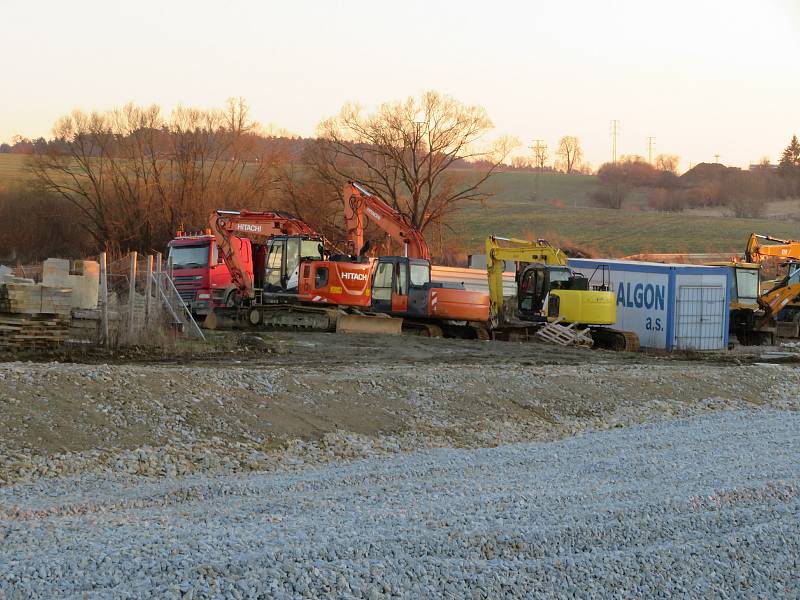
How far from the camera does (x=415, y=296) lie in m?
28.1

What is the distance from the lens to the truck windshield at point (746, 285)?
32.6 metres

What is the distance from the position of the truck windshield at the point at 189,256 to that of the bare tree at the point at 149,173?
25.9 metres

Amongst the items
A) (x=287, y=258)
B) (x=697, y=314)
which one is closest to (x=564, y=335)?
(x=697, y=314)

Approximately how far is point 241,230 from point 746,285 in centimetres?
1588

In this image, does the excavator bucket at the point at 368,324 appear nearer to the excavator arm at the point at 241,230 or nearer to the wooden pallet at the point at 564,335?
the excavator arm at the point at 241,230

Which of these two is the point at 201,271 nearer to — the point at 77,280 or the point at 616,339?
the point at 77,280

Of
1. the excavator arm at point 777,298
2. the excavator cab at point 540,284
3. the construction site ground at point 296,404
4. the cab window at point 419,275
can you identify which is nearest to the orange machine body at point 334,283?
the cab window at point 419,275

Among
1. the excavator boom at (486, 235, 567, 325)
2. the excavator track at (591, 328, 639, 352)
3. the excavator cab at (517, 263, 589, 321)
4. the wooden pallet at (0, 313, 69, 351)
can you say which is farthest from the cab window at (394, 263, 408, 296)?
the wooden pallet at (0, 313, 69, 351)

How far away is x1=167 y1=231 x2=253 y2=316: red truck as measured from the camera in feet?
97.1

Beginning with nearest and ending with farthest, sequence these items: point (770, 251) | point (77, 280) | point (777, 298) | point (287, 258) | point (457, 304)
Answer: point (77, 280), point (287, 258), point (457, 304), point (777, 298), point (770, 251)

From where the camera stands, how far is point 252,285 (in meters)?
28.7

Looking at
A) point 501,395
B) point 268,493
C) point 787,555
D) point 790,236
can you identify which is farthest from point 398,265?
point 790,236

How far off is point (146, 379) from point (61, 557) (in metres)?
7.23

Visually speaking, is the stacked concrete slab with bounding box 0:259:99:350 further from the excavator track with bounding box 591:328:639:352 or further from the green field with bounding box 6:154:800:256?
the green field with bounding box 6:154:800:256
